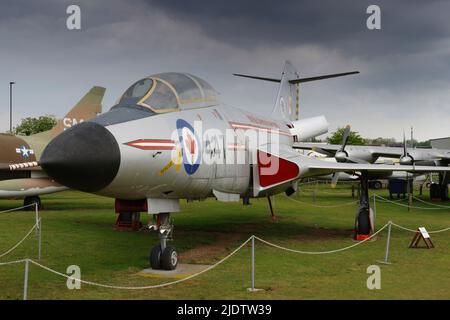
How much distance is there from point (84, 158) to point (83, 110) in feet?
53.9

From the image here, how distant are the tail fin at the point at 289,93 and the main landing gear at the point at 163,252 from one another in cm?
950

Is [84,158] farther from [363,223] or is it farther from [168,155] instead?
[363,223]

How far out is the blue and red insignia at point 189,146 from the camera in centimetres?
780

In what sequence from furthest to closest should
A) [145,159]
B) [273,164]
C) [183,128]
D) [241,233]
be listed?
[241,233] → [273,164] → [183,128] → [145,159]

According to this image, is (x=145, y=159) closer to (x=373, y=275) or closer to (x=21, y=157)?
(x=373, y=275)

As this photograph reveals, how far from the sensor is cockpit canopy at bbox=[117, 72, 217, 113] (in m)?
7.98

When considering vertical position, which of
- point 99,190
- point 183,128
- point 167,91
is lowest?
point 99,190

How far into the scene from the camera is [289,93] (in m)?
18.3

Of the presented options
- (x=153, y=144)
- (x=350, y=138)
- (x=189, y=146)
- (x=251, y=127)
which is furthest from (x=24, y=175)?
(x=350, y=138)

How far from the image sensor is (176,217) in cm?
1730

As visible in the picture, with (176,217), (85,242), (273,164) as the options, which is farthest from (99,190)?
(176,217)

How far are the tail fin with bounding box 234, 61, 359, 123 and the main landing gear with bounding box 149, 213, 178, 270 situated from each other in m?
9.50

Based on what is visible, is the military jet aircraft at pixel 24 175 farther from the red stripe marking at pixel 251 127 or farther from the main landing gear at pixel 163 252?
the main landing gear at pixel 163 252

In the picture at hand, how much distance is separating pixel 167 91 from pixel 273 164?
3011 millimetres
